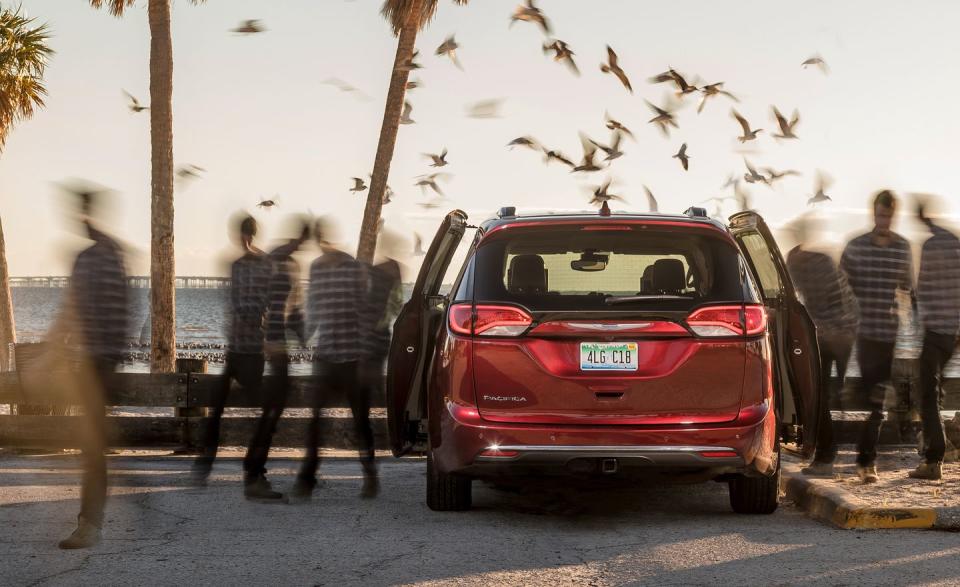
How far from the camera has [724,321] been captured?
23.3 ft

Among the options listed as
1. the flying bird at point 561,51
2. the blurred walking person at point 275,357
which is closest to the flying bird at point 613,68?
the flying bird at point 561,51

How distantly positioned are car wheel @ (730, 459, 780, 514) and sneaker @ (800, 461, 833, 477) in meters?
1.97

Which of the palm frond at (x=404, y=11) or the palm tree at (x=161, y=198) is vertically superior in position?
the palm frond at (x=404, y=11)

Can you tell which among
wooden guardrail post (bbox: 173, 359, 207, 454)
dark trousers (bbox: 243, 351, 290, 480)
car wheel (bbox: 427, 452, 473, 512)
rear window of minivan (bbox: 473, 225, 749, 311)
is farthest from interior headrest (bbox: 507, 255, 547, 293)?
wooden guardrail post (bbox: 173, 359, 207, 454)

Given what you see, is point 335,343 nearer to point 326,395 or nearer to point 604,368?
point 326,395

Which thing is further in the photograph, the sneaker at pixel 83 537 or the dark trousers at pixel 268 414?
the dark trousers at pixel 268 414

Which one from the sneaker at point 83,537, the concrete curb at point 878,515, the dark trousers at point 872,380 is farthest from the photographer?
the dark trousers at point 872,380

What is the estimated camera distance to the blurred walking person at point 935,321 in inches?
362

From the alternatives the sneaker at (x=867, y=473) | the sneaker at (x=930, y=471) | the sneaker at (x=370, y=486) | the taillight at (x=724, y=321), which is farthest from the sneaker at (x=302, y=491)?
the sneaker at (x=930, y=471)

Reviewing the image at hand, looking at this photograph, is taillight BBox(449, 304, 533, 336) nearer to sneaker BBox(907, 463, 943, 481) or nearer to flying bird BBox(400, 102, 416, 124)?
sneaker BBox(907, 463, 943, 481)

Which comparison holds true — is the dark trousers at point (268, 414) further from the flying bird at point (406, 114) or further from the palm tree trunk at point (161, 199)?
the flying bird at point (406, 114)

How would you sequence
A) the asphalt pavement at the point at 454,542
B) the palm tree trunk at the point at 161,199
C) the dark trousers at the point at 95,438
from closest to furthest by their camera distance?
the asphalt pavement at the point at 454,542
the dark trousers at the point at 95,438
the palm tree trunk at the point at 161,199

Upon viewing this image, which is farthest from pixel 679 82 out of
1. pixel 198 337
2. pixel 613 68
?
pixel 198 337

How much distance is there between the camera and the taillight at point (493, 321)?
708 cm
